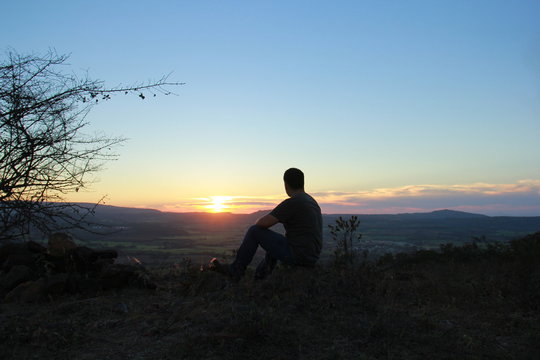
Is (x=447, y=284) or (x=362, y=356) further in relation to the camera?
(x=447, y=284)

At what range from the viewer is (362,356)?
356 cm

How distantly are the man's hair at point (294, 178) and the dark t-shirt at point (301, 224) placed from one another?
20 cm

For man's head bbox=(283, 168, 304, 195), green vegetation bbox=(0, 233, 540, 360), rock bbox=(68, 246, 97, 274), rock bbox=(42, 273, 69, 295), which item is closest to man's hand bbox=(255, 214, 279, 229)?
man's head bbox=(283, 168, 304, 195)

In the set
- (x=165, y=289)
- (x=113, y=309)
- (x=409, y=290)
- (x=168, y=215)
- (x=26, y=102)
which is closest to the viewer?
(x=26, y=102)

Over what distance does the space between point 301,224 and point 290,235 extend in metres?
0.26

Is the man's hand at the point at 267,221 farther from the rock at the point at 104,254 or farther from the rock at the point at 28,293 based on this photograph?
the rock at the point at 104,254

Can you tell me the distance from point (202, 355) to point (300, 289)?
6.07 ft

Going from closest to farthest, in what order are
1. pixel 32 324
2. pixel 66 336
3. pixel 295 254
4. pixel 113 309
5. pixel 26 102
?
pixel 66 336, pixel 32 324, pixel 26 102, pixel 113 309, pixel 295 254

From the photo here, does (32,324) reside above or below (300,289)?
below

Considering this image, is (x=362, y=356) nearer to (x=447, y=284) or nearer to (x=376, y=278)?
(x=376, y=278)

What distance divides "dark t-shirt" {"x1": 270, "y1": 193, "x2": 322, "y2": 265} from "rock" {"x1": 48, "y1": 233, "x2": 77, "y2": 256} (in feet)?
14.4

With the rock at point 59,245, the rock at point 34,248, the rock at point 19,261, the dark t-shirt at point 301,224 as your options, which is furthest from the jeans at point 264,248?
the rock at point 34,248

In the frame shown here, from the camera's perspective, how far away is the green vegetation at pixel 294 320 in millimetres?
3761

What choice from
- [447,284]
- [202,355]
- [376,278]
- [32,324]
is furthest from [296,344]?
[447,284]
